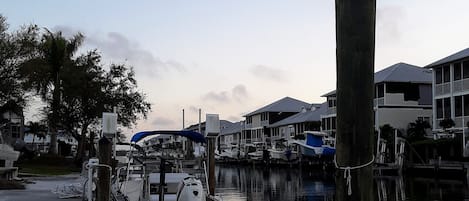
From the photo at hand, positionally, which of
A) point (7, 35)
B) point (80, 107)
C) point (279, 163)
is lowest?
point (279, 163)

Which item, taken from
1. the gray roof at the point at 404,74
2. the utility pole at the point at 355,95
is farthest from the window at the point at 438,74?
the utility pole at the point at 355,95

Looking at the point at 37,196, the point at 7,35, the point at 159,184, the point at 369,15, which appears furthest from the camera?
the point at 7,35

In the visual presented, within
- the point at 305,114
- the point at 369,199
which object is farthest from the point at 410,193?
the point at 305,114

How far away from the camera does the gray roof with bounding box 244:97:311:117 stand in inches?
4111

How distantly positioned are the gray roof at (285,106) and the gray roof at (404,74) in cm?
3543

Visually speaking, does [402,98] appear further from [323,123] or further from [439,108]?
[323,123]

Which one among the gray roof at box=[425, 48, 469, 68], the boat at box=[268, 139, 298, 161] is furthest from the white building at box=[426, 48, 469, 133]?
the boat at box=[268, 139, 298, 161]

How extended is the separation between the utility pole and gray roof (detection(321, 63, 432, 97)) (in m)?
59.0

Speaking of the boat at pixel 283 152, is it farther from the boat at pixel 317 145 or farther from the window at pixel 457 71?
the window at pixel 457 71

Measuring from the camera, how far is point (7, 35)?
48.0 meters

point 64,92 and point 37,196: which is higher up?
point 64,92

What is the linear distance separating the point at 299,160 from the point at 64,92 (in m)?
27.5

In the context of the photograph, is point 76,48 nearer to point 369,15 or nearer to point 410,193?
point 410,193

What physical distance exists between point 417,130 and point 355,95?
55718 millimetres
